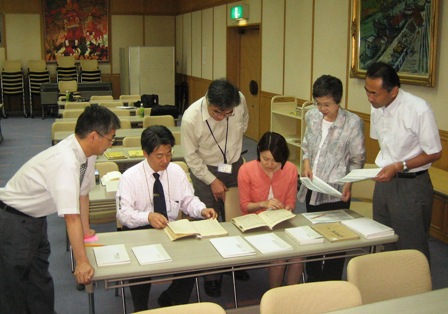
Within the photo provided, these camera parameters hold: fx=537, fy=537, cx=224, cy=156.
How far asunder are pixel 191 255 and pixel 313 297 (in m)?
0.85

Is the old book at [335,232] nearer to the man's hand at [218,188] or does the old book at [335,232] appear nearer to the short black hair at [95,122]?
the man's hand at [218,188]

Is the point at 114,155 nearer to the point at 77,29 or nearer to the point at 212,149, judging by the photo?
the point at 212,149

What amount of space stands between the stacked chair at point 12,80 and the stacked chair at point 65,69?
3.22 ft

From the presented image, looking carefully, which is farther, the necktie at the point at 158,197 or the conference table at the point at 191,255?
the necktie at the point at 158,197

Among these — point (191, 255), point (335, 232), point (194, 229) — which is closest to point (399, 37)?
point (335, 232)

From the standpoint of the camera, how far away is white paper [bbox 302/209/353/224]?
140 inches

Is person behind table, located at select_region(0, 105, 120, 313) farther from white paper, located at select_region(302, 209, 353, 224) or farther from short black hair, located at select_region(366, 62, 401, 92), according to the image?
short black hair, located at select_region(366, 62, 401, 92)

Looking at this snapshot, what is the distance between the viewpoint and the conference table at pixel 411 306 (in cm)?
227

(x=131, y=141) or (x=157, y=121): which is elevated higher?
(x=157, y=121)

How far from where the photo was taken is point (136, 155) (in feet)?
18.0

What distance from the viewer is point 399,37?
5.91m

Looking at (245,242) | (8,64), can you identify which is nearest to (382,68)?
(245,242)

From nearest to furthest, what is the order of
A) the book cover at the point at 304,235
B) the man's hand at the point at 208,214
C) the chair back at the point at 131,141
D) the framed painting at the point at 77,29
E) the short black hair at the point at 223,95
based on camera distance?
1. the book cover at the point at 304,235
2. the man's hand at the point at 208,214
3. the short black hair at the point at 223,95
4. the chair back at the point at 131,141
5. the framed painting at the point at 77,29

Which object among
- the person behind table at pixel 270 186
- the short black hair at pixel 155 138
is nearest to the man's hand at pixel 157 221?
Result: the short black hair at pixel 155 138
